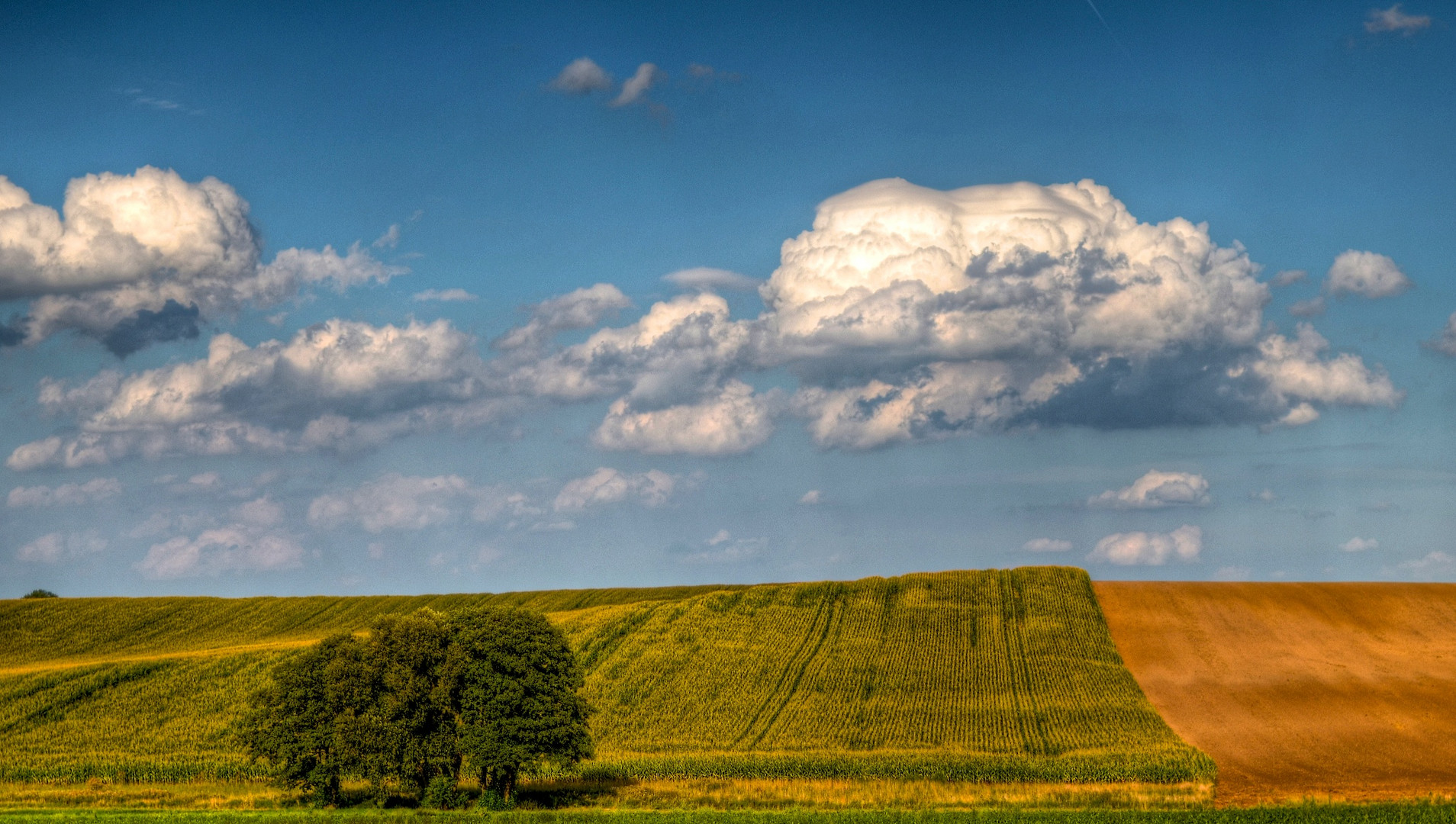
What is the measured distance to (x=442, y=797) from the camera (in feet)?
165

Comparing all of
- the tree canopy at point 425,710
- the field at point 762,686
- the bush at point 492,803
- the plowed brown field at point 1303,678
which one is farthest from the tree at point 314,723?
the plowed brown field at point 1303,678

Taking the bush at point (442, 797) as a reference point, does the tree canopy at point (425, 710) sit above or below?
above

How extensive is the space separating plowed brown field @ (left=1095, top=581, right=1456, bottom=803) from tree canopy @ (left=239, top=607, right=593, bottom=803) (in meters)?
30.5

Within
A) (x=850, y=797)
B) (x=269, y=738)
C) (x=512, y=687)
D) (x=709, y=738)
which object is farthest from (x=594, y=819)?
(x=709, y=738)

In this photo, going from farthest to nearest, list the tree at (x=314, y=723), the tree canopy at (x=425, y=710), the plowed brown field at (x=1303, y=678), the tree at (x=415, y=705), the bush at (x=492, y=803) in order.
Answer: the plowed brown field at (x=1303, y=678) < the tree at (x=314, y=723) < the tree at (x=415, y=705) < the tree canopy at (x=425, y=710) < the bush at (x=492, y=803)

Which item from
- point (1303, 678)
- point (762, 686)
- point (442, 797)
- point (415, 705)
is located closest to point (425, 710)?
point (415, 705)

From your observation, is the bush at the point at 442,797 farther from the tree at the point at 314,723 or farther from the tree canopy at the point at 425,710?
the tree at the point at 314,723

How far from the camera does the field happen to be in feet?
196

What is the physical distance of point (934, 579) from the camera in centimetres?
10025

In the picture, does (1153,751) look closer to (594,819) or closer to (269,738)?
(594,819)

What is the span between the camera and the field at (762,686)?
5972 cm

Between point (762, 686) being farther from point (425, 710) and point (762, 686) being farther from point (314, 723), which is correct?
point (314, 723)

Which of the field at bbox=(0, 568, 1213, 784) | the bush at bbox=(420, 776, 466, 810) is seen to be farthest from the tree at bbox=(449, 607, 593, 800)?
the field at bbox=(0, 568, 1213, 784)

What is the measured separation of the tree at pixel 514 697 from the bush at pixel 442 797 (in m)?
1.49
